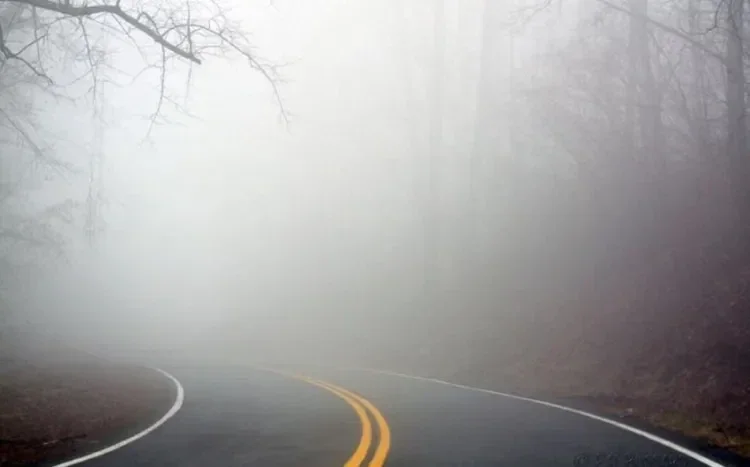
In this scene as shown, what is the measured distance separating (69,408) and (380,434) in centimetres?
575

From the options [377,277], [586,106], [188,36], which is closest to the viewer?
[188,36]

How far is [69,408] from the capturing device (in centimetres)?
1320

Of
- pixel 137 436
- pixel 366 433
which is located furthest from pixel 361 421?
pixel 137 436

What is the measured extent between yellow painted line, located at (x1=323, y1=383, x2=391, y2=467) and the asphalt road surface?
0.04 feet

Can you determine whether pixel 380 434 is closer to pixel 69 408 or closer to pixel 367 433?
pixel 367 433

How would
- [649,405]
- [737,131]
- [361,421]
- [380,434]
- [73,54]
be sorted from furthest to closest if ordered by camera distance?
[73,54] < [737,131] < [649,405] < [361,421] < [380,434]

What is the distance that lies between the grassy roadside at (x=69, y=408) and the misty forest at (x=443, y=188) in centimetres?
39

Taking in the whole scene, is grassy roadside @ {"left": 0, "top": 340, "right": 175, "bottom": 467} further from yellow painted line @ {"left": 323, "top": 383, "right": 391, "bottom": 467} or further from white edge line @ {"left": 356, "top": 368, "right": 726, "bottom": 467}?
white edge line @ {"left": 356, "top": 368, "right": 726, "bottom": 467}

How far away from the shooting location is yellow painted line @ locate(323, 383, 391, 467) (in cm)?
849

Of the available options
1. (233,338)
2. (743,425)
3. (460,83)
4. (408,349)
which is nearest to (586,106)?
(408,349)

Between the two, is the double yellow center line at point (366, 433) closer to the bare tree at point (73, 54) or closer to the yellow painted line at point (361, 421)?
the yellow painted line at point (361, 421)

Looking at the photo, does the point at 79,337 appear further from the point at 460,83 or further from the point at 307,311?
the point at 460,83

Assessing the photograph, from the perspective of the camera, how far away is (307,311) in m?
40.1

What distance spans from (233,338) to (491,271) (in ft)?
62.5
